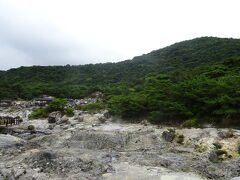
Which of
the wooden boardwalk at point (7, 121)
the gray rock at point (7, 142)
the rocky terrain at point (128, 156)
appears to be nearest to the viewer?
the rocky terrain at point (128, 156)

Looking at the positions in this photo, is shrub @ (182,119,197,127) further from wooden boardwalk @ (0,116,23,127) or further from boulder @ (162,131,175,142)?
wooden boardwalk @ (0,116,23,127)

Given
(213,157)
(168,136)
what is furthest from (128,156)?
(213,157)

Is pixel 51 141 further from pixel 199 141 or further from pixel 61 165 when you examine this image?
pixel 199 141

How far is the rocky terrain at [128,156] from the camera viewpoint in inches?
350

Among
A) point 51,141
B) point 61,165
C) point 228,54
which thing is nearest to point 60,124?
point 51,141

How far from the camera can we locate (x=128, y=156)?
1119 centimetres

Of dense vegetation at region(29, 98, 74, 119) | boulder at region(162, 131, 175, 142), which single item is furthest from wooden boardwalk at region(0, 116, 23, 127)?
boulder at region(162, 131, 175, 142)

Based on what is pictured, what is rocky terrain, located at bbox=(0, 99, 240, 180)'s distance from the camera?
8898mm

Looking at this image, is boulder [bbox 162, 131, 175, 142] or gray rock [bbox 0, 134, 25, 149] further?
gray rock [bbox 0, 134, 25, 149]

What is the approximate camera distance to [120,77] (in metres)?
70.7

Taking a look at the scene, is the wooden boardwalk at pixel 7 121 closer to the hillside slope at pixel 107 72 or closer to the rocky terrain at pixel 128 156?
the rocky terrain at pixel 128 156

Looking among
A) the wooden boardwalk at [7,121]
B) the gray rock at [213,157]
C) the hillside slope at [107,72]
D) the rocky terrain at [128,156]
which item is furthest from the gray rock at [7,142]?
the hillside slope at [107,72]

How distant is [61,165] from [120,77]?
61472 mm

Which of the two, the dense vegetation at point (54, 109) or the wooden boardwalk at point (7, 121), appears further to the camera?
the dense vegetation at point (54, 109)
